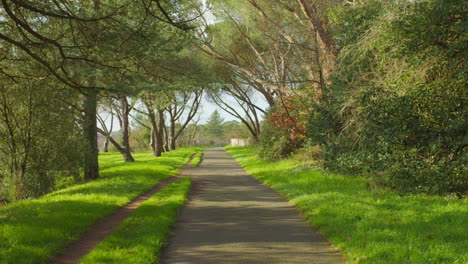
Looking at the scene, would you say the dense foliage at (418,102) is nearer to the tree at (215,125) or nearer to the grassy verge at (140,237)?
the grassy verge at (140,237)

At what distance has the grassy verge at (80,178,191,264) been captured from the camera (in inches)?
221

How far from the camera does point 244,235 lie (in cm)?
691

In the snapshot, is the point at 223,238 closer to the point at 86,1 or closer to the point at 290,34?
the point at 86,1

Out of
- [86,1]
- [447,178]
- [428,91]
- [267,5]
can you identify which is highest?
[267,5]

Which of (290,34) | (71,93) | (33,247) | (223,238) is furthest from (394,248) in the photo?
(290,34)

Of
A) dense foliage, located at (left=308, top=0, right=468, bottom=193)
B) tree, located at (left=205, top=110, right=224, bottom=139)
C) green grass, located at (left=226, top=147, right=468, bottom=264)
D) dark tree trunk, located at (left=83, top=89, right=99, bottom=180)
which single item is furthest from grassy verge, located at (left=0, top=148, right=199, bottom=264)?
tree, located at (left=205, top=110, right=224, bottom=139)

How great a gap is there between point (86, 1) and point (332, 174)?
1021 cm

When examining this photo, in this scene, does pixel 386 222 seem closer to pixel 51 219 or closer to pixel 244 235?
pixel 244 235

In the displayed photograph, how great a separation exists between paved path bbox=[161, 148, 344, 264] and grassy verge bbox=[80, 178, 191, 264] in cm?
25

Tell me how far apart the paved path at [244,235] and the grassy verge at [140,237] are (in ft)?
0.83

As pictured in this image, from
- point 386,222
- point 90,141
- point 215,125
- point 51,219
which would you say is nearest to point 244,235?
point 386,222

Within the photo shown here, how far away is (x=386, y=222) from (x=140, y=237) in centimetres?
480

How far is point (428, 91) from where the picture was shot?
362 inches

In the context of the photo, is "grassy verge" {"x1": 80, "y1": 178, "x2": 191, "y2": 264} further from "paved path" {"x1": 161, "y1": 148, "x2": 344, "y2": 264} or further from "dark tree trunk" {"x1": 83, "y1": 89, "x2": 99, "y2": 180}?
"dark tree trunk" {"x1": 83, "y1": 89, "x2": 99, "y2": 180}
